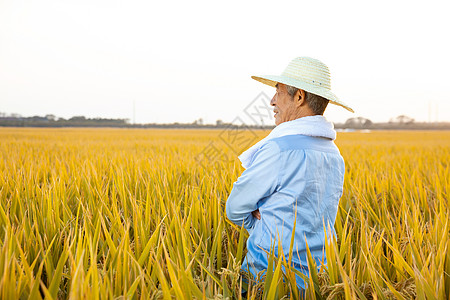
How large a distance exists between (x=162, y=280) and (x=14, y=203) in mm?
1703

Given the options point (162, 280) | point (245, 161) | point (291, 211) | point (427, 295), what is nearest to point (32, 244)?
point (162, 280)

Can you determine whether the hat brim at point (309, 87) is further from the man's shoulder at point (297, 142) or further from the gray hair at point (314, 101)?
the man's shoulder at point (297, 142)

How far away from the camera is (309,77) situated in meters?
1.46

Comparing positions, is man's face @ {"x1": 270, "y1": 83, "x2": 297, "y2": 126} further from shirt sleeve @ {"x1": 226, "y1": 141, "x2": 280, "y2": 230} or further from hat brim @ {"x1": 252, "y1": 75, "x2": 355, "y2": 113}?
shirt sleeve @ {"x1": 226, "y1": 141, "x2": 280, "y2": 230}

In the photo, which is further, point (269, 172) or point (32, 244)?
point (32, 244)

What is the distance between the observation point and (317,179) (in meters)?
1.38

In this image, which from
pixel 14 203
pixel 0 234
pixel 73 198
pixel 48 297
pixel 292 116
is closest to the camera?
pixel 48 297

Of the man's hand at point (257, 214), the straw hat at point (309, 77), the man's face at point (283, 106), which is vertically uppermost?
the straw hat at point (309, 77)

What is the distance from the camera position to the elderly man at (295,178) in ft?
4.40

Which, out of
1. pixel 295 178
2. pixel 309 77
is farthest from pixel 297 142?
pixel 309 77

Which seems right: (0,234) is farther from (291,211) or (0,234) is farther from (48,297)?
(291,211)

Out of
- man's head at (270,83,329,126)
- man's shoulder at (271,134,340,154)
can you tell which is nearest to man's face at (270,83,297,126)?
man's head at (270,83,329,126)

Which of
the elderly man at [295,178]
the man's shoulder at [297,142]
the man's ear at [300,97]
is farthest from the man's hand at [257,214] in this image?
the man's ear at [300,97]

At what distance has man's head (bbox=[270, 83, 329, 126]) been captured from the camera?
57.2 inches
